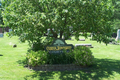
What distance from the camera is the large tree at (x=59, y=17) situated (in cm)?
841

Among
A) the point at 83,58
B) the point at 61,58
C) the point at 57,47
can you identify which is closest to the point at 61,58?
the point at 61,58

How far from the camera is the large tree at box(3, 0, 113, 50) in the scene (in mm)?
8414

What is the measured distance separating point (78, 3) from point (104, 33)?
2.89 metres

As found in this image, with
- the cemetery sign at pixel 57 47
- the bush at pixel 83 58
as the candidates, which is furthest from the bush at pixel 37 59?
the bush at pixel 83 58

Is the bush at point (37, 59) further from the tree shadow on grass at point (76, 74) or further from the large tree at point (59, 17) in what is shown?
the large tree at point (59, 17)

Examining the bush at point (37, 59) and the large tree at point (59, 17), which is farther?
the bush at point (37, 59)

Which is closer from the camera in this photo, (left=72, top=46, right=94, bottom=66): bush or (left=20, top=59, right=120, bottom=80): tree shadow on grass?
(left=20, top=59, right=120, bottom=80): tree shadow on grass

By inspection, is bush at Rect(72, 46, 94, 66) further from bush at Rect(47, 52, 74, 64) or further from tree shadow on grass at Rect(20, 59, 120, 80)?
tree shadow on grass at Rect(20, 59, 120, 80)

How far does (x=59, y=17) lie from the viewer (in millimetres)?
8234

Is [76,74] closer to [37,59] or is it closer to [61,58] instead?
[61,58]

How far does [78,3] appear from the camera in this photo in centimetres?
866

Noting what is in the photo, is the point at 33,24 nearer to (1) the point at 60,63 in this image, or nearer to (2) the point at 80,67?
(1) the point at 60,63

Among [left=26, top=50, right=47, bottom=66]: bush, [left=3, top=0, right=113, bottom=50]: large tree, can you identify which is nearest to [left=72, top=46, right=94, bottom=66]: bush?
[left=3, top=0, right=113, bottom=50]: large tree

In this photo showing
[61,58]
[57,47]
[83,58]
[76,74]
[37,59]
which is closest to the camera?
[76,74]
